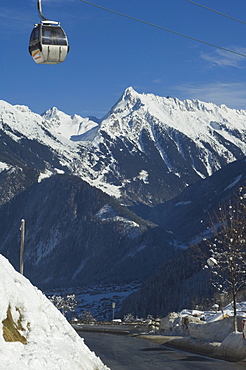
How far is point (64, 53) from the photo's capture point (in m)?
23.7

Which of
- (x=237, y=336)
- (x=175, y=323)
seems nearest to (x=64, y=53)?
(x=237, y=336)

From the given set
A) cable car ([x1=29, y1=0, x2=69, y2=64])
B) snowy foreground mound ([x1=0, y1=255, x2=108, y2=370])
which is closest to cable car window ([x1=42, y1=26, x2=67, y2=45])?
cable car ([x1=29, y1=0, x2=69, y2=64])

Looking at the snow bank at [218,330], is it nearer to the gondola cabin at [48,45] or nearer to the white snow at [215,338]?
the white snow at [215,338]

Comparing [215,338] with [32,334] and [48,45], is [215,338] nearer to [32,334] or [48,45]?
[32,334]

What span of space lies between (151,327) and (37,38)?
2201 inches

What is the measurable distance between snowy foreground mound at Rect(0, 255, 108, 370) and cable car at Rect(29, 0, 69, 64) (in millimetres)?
7627

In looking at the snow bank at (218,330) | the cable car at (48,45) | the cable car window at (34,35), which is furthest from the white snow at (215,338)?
the cable car window at (34,35)

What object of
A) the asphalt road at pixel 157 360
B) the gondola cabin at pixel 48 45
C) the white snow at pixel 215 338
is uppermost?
the gondola cabin at pixel 48 45

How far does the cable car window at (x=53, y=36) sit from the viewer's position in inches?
925

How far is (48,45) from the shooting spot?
23.5 m

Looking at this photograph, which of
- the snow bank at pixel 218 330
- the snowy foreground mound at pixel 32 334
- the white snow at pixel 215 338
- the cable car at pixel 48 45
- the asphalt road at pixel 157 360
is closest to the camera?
the snowy foreground mound at pixel 32 334

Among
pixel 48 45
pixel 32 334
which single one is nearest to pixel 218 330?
pixel 32 334

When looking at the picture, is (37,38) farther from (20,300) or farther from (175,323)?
(175,323)

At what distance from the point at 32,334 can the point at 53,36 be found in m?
10.8
